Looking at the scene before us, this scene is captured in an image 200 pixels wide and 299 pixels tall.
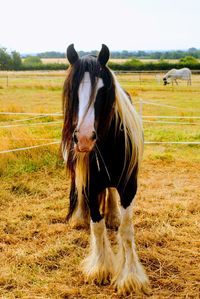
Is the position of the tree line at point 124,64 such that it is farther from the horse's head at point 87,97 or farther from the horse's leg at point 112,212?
the horse's head at point 87,97

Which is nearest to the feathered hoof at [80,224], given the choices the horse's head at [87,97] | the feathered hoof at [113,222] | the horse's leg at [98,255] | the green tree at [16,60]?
the feathered hoof at [113,222]

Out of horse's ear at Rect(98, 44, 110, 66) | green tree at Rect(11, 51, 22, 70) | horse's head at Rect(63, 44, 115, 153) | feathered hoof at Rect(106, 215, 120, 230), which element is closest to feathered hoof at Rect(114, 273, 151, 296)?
feathered hoof at Rect(106, 215, 120, 230)

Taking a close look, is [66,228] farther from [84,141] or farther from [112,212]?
[84,141]

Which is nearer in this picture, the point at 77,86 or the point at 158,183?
the point at 77,86

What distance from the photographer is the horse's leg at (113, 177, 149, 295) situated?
268 centimetres

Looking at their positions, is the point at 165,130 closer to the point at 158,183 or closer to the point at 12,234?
the point at 158,183

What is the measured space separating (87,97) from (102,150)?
0.59m

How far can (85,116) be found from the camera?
1984 millimetres

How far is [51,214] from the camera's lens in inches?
159

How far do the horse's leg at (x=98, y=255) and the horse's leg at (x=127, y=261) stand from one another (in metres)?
0.09

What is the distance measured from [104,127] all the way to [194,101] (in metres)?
13.2

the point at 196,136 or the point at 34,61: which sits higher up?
the point at 34,61

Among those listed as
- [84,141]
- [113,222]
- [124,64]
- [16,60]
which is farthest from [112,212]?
[16,60]

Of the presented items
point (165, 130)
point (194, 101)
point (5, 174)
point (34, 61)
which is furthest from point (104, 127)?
point (34, 61)
